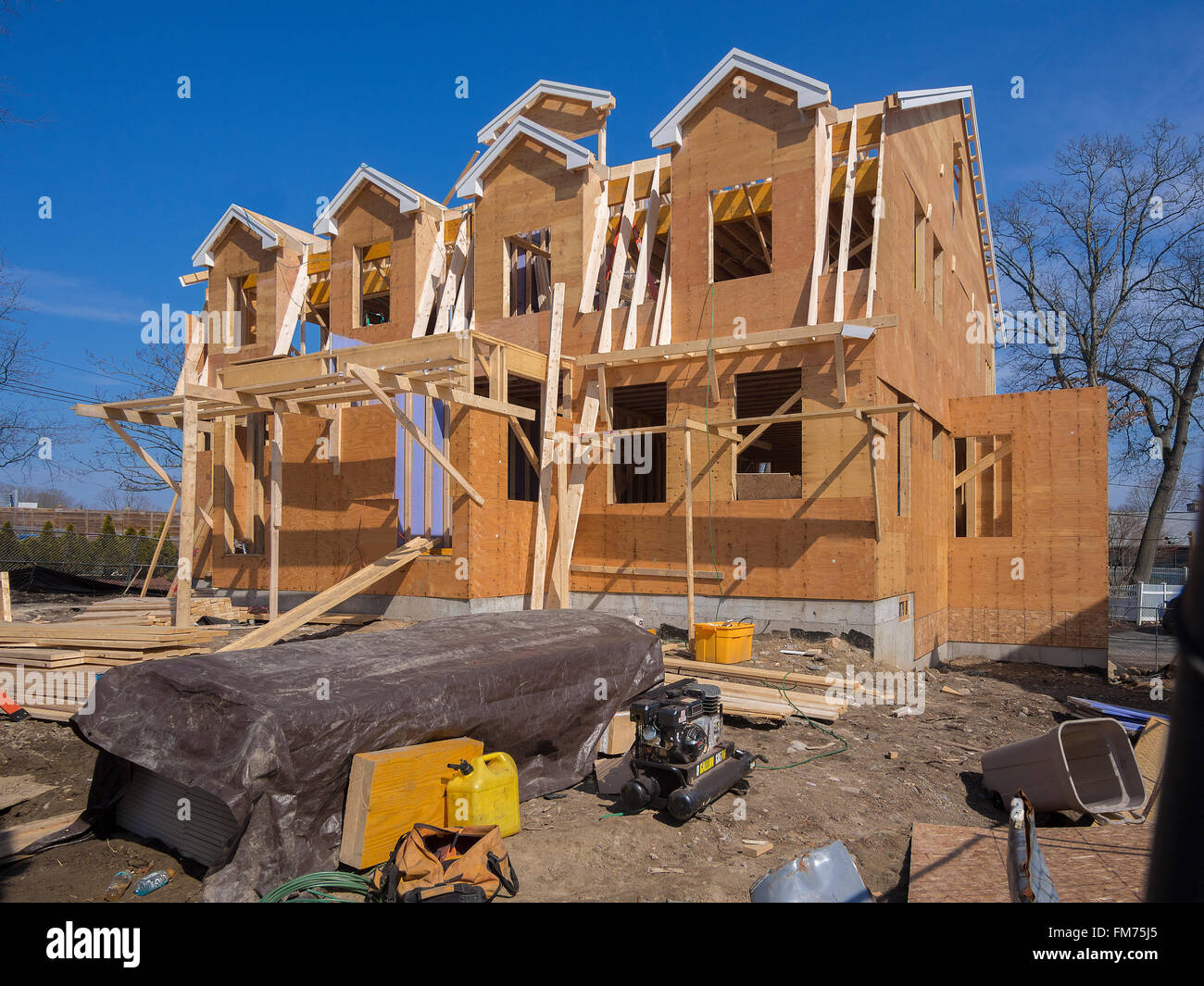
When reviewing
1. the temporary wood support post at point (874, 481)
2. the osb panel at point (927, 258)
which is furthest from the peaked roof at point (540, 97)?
the temporary wood support post at point (874, 481)

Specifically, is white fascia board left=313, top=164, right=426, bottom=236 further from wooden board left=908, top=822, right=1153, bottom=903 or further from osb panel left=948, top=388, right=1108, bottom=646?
wooden board left=908, top=822, right=1153, bottom=903

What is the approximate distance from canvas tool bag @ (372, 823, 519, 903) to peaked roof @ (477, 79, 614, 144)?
13181 mm

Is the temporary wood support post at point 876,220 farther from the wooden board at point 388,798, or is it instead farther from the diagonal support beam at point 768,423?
the wooden board at point 388,798

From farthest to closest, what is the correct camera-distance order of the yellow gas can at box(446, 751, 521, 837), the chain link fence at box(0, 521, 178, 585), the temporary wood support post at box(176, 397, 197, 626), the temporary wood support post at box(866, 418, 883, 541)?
the chain link fence at box(0, 521, 178, 585)
the temporary wood support post at box(176, 397, 197, 626)
the temporary wood support post at box(866, 418, 883, 541)
the yellow gas can at box(446, 751, 521, 837)

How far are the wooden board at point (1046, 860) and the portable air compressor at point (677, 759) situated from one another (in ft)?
5.34

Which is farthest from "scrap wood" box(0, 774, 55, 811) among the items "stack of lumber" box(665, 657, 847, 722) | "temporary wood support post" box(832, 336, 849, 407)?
"temporary wood support post" box(832, 336, 849, 407)

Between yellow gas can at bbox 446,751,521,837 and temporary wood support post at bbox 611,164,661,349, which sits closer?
yellow gas can at bbox 446,751,521,837

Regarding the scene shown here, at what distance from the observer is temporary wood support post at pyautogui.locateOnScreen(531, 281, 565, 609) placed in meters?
13.0

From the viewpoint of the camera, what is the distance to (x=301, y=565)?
47.4 feet

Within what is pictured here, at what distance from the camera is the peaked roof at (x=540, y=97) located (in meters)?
14.4

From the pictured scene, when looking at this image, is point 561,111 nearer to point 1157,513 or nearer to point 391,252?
point 391,252
